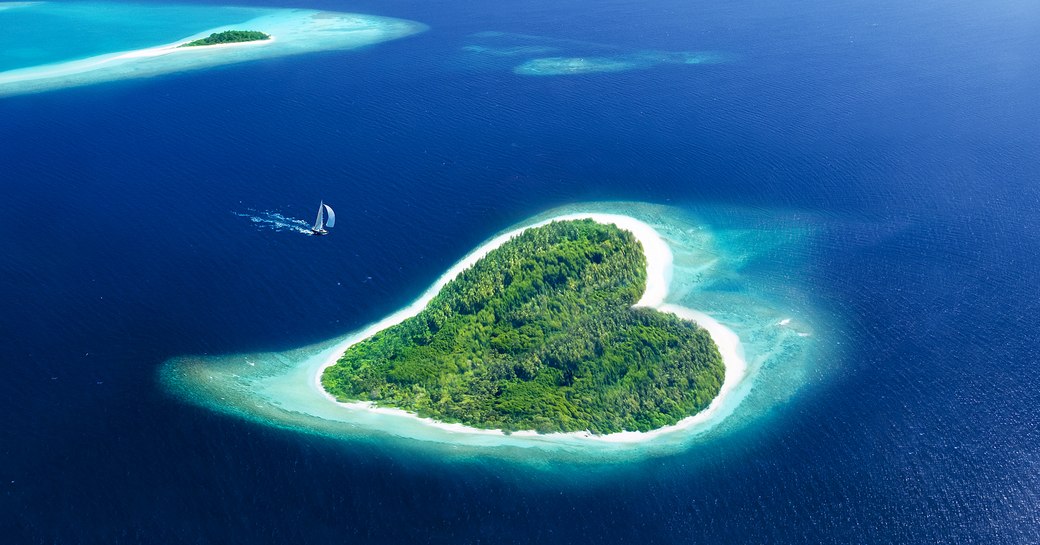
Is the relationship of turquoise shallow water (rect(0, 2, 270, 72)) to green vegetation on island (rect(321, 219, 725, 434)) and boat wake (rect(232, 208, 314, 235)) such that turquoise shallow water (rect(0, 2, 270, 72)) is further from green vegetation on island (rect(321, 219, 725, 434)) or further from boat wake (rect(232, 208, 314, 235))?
green vegetation on island (rect(321, 219, 725, 434))

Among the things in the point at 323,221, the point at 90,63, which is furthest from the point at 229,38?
the point at 323,221

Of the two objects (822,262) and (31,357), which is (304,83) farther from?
(822,262)

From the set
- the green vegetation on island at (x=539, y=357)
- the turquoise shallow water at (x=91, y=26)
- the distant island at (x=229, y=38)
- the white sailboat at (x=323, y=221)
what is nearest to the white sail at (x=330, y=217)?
the white sailboat at (x=323, y=221)

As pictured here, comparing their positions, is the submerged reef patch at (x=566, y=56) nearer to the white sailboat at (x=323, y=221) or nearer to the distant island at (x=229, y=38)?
the distant island at (x=229, y=38)

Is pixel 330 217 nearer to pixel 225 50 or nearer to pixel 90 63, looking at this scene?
pixel 225 50

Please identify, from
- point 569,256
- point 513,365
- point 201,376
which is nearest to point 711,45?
point 569,256

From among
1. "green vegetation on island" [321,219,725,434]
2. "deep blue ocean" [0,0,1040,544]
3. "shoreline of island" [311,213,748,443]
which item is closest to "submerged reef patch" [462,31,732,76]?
"deep blue ocean" [0,0,1040,544]
